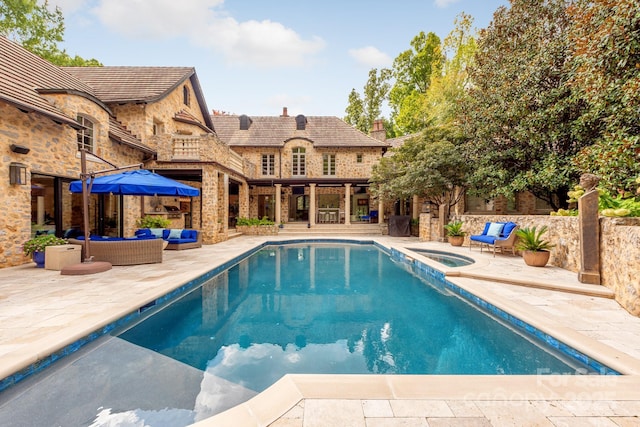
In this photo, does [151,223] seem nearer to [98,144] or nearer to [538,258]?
[98,144]

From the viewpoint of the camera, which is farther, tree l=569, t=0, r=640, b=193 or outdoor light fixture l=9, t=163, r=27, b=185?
outdoor light fixture l=9, t=163, r=27, b=185

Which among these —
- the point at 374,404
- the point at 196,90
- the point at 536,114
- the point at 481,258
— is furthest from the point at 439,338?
the point at 196,90

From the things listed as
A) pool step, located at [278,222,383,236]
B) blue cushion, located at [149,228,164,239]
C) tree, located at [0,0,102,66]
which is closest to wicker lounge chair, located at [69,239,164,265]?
blue cushion, located at [149,228,164,239]

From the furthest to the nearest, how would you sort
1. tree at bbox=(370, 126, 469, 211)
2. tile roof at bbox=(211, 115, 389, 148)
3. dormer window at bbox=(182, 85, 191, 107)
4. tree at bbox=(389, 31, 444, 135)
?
1. tree at bbox=(389, 31, 444, 135)
2. tile roof at bbox=(211, 115, 389, 148)
3. dormer window at bbox=(182, 85, 191, 107)
4. tree at bbox=(370, 126, 469, 211)

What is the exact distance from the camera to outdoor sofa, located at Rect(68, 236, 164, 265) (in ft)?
24.0

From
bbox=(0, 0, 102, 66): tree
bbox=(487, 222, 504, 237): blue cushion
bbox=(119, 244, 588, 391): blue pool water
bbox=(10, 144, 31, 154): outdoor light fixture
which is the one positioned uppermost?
bbox=(0, 0, 102, 66): tree

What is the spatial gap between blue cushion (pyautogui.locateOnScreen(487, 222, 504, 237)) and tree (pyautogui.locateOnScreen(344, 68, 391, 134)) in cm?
2327

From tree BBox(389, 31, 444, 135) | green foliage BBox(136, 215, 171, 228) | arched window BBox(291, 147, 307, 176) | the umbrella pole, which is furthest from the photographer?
tree BBox(389, 31, 444, 135)

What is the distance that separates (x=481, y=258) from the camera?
8711 millimetres

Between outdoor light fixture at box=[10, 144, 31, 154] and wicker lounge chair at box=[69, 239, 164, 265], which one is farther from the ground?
outdoor light fixture at box=[10, 144, 31, 154]

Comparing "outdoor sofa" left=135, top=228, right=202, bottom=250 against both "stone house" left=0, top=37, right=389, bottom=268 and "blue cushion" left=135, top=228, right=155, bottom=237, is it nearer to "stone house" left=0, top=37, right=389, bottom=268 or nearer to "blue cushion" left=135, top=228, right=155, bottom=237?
"blue cushion" left=135, top=228, right=155, bottom=237

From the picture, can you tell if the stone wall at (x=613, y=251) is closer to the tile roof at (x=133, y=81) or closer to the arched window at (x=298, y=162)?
the arched window at (x=298, y=162)

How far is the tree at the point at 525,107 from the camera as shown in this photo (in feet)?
33.6

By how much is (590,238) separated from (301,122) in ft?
60.1
